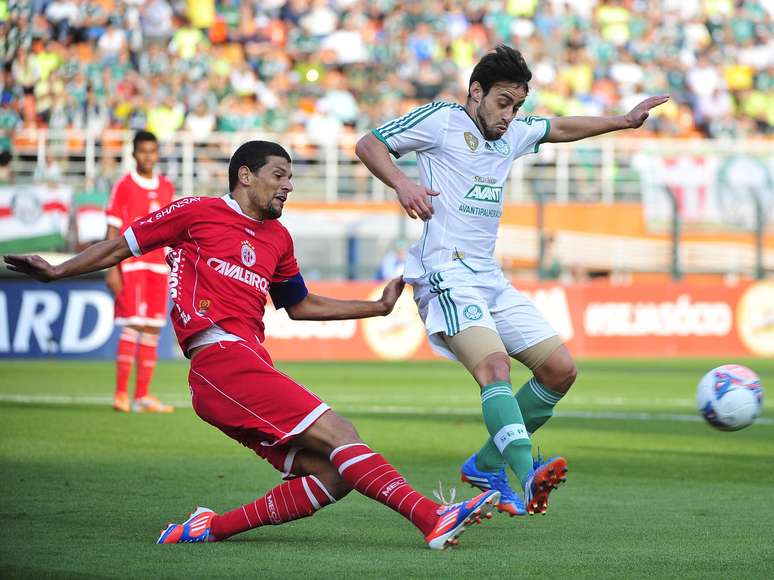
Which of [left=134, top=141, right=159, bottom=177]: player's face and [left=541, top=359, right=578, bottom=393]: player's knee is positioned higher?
[left=134, top=141, right=159, bottom=177]: player's face

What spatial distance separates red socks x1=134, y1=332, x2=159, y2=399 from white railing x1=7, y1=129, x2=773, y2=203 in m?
8.81

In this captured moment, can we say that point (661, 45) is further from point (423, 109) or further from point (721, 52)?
point (423, 109)

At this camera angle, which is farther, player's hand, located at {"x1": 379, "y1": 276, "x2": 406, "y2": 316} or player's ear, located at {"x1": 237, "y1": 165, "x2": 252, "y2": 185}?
player's hand, located at {"x1": 379, "y1": 276, "x2": 406, "y2": 316}

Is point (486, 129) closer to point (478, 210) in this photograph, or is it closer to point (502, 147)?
point (502, 147)

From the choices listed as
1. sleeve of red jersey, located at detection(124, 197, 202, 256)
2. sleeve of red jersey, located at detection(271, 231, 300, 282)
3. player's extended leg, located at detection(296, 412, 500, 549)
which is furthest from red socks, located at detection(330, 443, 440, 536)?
sleeve of red jersey, located at detection(124, 197, 202, 256)

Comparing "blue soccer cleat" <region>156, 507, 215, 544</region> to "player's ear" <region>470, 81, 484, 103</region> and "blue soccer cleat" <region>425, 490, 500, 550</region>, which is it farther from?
"player's ear" <region>470, 81, 484, 103</region>

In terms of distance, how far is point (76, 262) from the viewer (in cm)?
584

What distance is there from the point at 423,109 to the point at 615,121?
1.04 m

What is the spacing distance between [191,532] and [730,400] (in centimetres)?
345

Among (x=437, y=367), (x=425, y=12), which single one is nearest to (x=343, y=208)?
(x=437, y=367)

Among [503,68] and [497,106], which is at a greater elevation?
[503,68]

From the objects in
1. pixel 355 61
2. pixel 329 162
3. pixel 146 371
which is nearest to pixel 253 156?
pixel 146 371

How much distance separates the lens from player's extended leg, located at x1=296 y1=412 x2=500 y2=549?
570 cm

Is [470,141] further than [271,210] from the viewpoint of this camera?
Yes
